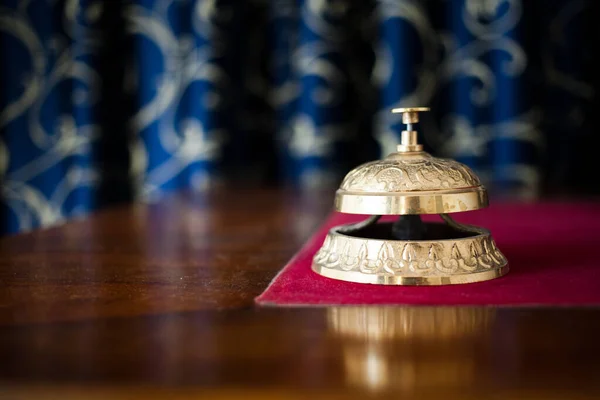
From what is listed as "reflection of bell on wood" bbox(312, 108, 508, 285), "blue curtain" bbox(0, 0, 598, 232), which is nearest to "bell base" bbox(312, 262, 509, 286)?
"reflection of bell on wood" bbox(312, 108, 508, 285)

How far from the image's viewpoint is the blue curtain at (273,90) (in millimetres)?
1333

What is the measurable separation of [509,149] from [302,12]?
53 cm

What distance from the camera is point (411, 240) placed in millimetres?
383

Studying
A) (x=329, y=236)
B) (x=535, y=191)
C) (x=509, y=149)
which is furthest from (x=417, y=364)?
(x=509, y=149)

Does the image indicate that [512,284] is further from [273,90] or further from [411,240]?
[273,90]

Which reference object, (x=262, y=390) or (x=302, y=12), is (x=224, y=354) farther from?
(x=302, y=12)

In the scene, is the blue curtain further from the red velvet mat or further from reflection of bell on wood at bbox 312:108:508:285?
reflection of bell on wood at bbox 312:108:508:285

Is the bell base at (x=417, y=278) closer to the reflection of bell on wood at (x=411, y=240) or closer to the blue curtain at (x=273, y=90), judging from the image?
the reflection of bell on wood at (x=411, y=240)

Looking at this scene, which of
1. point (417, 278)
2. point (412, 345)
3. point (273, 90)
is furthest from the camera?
point (273, 90)

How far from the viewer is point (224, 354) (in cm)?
26

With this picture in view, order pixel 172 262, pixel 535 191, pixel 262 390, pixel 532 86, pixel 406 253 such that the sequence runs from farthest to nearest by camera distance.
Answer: pixel 532 86, pixel 535 191, pixel 172 262, pixel 406 253, pixel 262 390

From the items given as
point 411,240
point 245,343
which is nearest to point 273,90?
point 411,240

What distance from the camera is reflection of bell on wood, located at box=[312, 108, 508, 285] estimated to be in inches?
14.5

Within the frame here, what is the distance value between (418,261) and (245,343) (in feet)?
0.45
